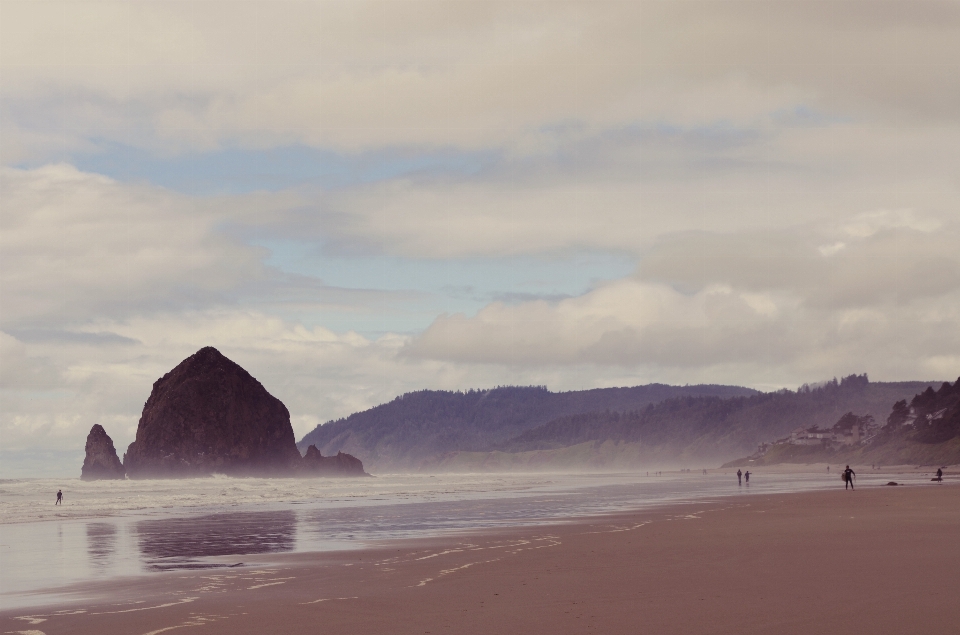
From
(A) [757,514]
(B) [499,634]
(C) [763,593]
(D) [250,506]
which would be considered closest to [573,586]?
(C) [763,593]

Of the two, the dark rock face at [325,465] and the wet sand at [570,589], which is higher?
the wet sand at [570,589]

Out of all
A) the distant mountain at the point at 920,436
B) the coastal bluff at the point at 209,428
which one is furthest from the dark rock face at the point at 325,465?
the distant mountain at the point at 920,436

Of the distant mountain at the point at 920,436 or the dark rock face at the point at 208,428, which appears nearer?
the dark rock face at the point at 208,428

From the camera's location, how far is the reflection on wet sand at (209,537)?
25197 mm

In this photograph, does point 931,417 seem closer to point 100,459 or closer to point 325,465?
point 325,465

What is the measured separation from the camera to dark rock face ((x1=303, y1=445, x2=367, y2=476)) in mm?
154137

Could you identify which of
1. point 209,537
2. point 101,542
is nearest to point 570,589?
point 209,537

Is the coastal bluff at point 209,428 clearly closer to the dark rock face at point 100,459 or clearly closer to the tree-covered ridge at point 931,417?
the dark rock face at point 100,459

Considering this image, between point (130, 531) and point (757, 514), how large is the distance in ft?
82.0

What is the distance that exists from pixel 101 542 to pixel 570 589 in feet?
64.0

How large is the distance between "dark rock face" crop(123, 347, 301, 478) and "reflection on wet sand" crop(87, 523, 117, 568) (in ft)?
315

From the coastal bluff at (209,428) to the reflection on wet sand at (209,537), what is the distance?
304ft

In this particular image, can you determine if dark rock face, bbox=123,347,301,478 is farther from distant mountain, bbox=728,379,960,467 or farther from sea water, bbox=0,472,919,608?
distant mountain, bbox=728,379,960,467

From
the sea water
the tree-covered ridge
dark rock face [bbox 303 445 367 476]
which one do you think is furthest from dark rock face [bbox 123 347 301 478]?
the tree-covered ridge
